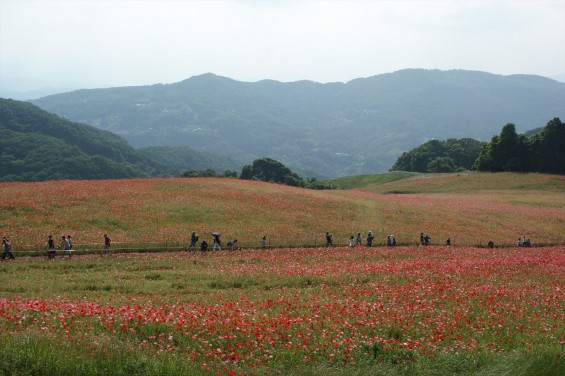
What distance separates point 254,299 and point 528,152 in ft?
385

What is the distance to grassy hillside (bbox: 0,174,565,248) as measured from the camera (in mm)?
41969

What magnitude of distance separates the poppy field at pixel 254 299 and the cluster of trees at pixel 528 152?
7370 centimetres

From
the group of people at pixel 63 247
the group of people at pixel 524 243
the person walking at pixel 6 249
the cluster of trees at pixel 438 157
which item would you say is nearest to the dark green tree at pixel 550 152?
the cluster of trees at pixel 438 157

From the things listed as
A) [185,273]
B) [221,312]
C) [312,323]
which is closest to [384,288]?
[312,323]

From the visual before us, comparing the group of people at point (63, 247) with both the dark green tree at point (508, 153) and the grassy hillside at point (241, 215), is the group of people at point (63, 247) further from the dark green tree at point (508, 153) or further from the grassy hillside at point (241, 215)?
the dark green tree at point (508, 153)

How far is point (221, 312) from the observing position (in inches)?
707

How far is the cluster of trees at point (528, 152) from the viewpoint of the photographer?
117 meters

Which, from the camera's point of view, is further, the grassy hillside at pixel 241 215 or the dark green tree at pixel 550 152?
the dark green tree at pixel 550 152

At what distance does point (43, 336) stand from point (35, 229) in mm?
28951

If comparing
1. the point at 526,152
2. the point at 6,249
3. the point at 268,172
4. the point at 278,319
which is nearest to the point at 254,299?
the point at 278,319

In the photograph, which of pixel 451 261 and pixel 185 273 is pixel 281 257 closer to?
pixel 185 273

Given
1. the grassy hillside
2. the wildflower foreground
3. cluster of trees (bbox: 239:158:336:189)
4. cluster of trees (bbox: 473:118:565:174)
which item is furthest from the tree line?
the wildflower foreground

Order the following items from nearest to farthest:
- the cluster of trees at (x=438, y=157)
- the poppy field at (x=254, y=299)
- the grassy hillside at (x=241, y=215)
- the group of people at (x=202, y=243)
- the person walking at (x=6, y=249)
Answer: the poppy field at (x=254, y=299) → the person walking at (x=6, y=249) → the group of people at (x=202, y=243) → the grassy hillside at (x=241, y=215) → the cluster of trees at (x=438, y=157)

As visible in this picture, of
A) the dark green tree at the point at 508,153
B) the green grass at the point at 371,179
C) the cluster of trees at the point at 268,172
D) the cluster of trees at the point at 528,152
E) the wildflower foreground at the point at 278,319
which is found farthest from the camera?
the cluster of trees at the point at 268,172
